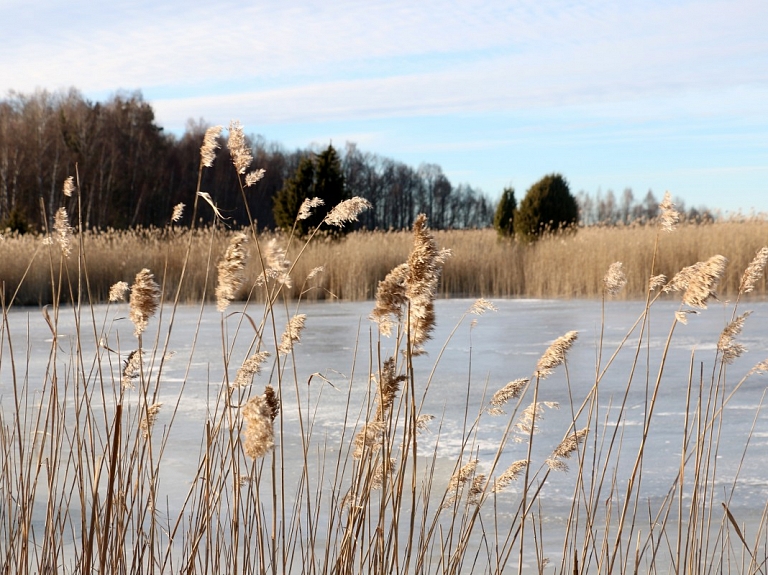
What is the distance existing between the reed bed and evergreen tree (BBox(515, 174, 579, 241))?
9465 millimetres

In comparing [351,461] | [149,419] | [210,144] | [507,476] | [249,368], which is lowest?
[351,461]

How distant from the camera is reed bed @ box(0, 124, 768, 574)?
1.34 metres

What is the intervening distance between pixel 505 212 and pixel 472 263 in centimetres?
691

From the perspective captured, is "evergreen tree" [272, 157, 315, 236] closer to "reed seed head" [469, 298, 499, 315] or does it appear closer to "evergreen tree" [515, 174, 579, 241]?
"evergreen tree" [515, 174, 579, 241]

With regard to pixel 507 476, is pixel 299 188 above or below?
above

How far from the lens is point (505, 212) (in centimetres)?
1928

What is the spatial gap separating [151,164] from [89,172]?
2.74 meters

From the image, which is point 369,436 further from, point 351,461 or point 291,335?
point 351,461

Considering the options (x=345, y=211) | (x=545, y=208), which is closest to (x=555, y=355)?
(x=345, y=211)

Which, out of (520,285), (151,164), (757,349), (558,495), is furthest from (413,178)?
(558,495)

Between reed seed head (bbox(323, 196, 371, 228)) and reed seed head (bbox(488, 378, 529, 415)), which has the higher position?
reed seed head (bbox(323, 196, 371, 228))

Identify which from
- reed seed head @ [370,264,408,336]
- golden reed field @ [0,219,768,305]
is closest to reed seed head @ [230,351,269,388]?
reed seed head @ [370,264,408,336]

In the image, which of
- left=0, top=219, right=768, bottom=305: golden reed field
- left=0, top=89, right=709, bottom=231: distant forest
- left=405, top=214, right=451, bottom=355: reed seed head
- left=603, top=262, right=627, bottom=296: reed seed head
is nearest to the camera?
left=405, top=214, right=451, bottom=355: reed seed head

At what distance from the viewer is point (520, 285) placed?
1218 centimetres
